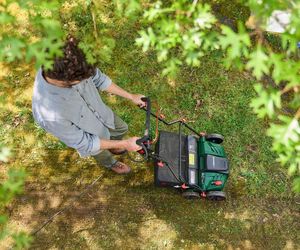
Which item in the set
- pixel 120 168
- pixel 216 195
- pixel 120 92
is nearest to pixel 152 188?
pixel 120 168

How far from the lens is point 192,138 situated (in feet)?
16.0

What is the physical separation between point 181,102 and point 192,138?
118 cm

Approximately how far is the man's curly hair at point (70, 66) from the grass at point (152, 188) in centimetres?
237

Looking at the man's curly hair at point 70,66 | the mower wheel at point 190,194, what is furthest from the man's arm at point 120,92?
the mower wheel at point 190,194

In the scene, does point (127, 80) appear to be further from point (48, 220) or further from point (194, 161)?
point (48, 220)

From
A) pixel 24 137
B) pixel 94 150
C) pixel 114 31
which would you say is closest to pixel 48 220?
pixel 24 137

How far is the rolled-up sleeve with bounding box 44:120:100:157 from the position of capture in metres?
3.53

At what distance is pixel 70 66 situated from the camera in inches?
122

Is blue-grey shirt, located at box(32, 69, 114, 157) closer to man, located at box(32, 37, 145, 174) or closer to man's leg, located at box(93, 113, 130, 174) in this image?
man, located at box(32, 37, 145, 174)

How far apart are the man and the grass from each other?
126 cm

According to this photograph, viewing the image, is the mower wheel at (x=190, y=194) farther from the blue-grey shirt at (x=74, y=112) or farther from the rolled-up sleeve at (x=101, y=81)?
the rolled-up sleeve at (x=101, y=81)

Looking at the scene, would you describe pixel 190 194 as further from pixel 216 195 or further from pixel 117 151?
pixel 117 151

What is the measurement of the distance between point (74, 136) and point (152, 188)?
6.37ft

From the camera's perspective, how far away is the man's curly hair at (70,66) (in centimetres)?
310
